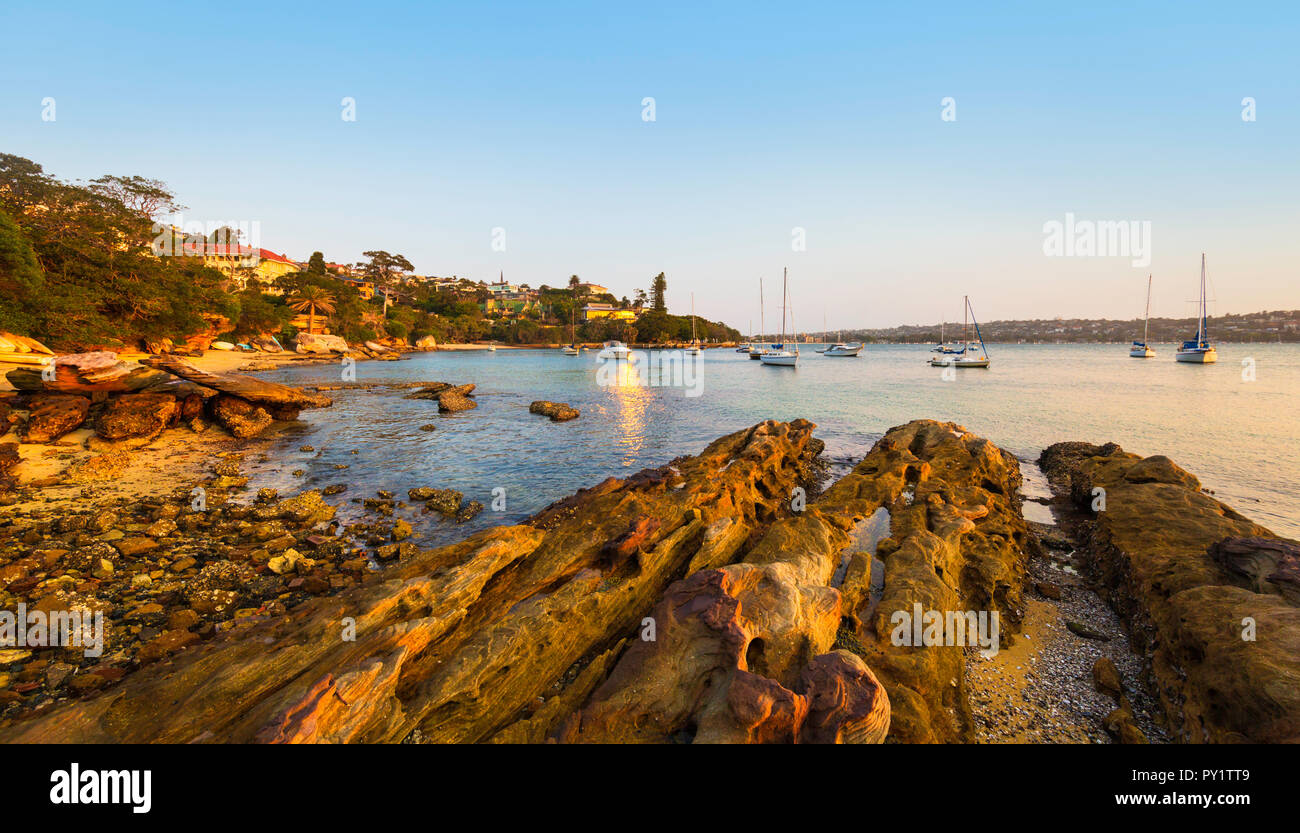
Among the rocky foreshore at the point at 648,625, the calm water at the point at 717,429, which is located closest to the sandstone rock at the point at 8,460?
the rocky foreshore at the point at 648,625

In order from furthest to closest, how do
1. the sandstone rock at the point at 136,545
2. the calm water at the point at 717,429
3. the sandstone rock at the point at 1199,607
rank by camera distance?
the calm water at the point at 717,429 < the sandstone rock at the point at 136,545 < the sandstone rock at the point at 1199,607

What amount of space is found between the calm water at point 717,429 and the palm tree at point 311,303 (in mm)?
46813

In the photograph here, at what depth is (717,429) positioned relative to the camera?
27.9m

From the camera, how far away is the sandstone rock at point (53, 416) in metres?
15.5

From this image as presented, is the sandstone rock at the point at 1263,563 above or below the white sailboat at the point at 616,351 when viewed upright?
below

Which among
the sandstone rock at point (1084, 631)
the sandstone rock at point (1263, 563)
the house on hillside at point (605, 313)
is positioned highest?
the house on hillside at point (605, 313)

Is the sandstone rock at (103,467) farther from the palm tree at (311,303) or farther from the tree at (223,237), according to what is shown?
the tree at (223,237)

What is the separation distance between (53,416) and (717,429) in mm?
28232

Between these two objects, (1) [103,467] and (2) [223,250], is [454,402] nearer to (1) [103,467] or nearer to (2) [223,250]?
(1) [103,467]

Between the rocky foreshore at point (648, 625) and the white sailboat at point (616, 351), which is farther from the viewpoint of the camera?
the white sailboat at point (616, 351)

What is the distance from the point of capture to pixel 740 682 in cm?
417
